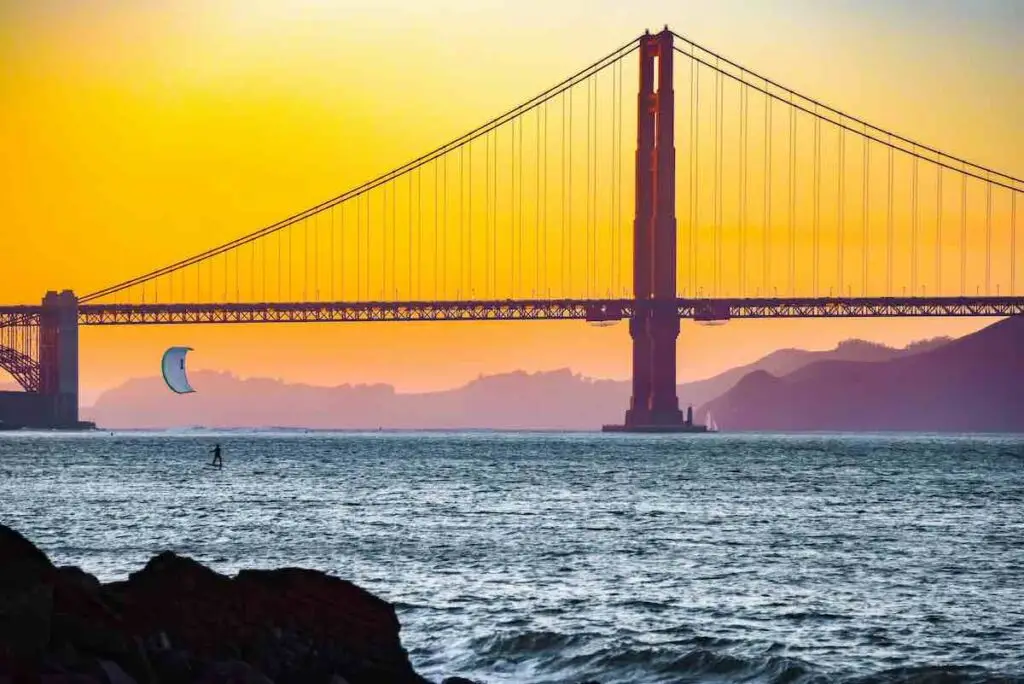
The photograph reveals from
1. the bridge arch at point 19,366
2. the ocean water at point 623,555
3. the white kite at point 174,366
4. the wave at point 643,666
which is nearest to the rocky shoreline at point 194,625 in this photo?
the wave at point 643,666

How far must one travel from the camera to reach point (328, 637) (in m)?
13.6

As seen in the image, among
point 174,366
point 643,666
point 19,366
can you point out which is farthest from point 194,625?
point 19,366

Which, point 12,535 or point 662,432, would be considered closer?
point 12,535

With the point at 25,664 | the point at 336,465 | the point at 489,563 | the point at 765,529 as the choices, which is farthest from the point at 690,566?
the point at 336,465

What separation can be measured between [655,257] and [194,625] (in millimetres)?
100976

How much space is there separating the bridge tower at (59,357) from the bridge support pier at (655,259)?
3561 cm

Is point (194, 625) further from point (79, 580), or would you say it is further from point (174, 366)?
point (174, 366)

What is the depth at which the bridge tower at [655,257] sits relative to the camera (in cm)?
11150

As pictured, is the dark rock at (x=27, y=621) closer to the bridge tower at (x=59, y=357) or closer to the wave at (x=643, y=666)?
the wave at (x=643, y=666)

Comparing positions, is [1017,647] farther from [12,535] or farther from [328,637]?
[12,535]

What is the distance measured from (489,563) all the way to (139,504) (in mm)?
16870

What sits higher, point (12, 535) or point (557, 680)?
point (12, 535)

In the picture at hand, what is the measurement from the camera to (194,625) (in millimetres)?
13406

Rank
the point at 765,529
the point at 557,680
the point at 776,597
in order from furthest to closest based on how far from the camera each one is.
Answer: the point at 765,529 → the point at 776,597 → the point at 557,680
